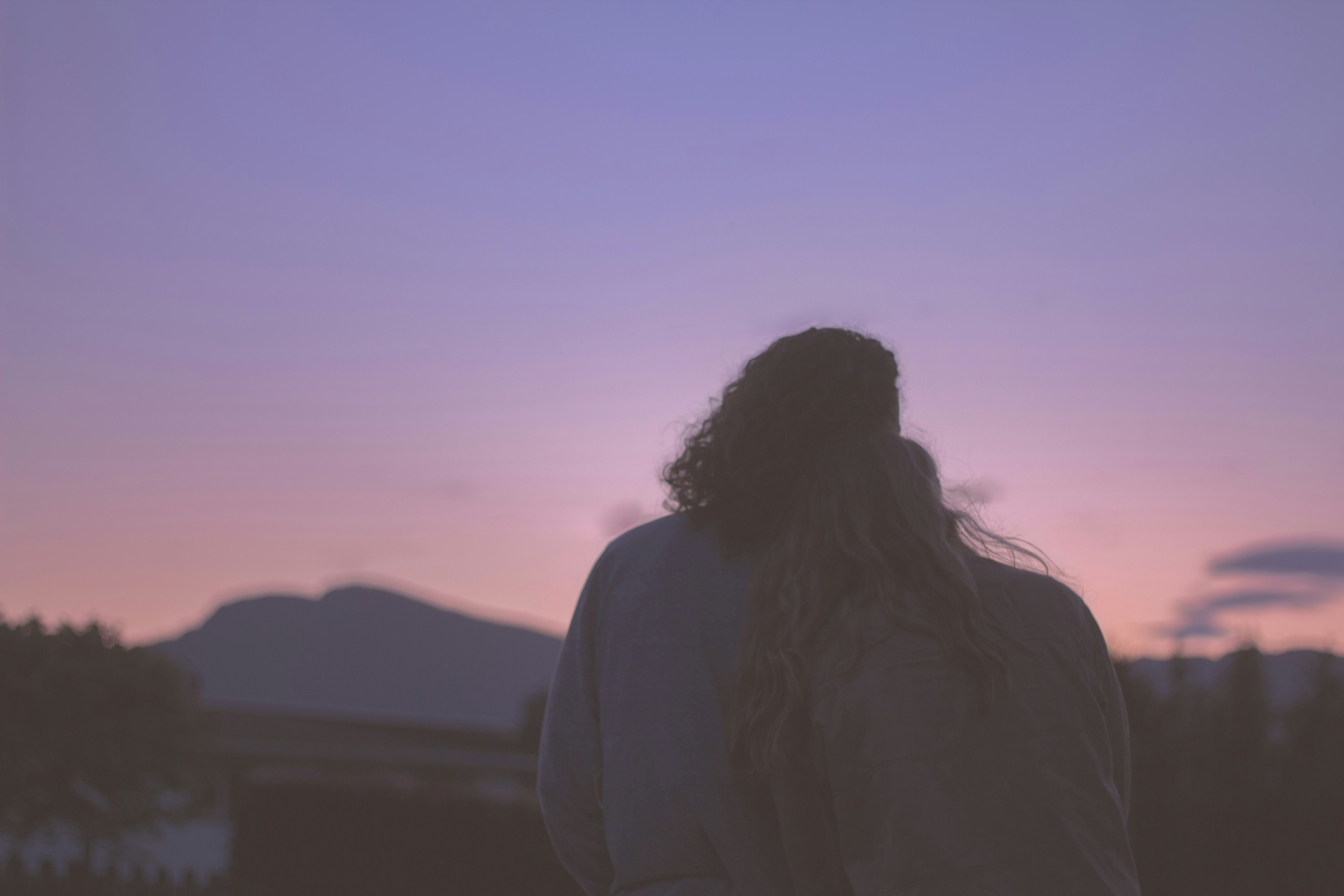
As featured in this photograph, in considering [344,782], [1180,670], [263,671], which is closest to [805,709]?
[344,782]

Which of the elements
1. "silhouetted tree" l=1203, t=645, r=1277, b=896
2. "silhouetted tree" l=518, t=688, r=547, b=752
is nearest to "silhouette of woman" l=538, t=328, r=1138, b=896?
"silhouetted tree" l=1203, t=645, r=1277, b=896

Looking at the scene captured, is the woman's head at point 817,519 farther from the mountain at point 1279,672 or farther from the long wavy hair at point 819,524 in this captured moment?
the mountain at point 1279,672

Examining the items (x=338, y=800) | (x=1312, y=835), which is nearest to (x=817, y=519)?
(x=338, y=800)

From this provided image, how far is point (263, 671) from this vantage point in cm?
19550

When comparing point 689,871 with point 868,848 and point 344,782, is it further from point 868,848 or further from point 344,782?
point 344,782

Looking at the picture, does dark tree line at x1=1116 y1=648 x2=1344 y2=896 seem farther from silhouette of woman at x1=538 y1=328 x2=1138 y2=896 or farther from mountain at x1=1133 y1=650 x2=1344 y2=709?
silhouette of woman at x1=538 y1=328 x2=1138 y2=896

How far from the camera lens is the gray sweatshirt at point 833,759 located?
58.1 inches

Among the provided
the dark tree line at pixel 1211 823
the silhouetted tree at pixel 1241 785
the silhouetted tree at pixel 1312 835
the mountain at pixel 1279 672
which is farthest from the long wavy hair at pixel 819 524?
the mountain at pixel 1279 672

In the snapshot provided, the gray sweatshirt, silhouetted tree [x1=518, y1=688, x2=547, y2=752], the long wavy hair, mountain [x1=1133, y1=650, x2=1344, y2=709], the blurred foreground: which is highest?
the long wavy hair

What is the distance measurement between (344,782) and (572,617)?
522 inches

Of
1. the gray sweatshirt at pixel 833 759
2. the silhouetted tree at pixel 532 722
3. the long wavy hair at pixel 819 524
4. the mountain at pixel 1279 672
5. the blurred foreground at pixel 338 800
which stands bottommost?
the silhouetted tree at pixel 532 722

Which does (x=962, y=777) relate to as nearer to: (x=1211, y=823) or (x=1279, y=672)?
(x=1211, y=823)

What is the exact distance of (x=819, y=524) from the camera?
1773 millimetres

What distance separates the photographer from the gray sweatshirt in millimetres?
1477
